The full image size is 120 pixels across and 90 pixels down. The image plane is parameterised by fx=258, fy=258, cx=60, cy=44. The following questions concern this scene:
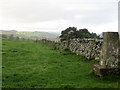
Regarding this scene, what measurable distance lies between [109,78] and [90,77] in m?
0.78

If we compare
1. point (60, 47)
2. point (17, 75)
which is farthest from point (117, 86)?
point (60, 47)

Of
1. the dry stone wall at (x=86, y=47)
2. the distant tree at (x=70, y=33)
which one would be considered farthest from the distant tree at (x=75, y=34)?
the dry stone wall at (x=86, y=47)

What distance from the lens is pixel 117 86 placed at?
26.2ft

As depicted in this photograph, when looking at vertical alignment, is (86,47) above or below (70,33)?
below

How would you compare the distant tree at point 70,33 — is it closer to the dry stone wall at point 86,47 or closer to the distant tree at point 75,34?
the distant tree at point 75,34

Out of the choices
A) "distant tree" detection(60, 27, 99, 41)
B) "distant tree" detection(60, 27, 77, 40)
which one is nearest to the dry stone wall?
"distant tree" detection(60, 27, 99, 41)

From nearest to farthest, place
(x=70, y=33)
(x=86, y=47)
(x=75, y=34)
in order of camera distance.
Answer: (x=86, y=47) → (x=75, y=34) → (x=70, y=33)

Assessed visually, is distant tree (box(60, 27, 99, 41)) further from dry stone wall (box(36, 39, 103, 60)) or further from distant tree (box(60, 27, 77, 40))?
dry stone wall (box(36, 39, 103, 60))

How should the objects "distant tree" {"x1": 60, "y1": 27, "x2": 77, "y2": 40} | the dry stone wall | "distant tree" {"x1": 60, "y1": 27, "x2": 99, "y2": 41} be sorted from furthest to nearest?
1. "distant tree" {"x1": 60, "y1": 27, "x2": 77, "y2": 40}
2. "distant tree" {"x1": 60, "y1": 27, "x2": 99, "y2": 41}
3. the dry stone wall

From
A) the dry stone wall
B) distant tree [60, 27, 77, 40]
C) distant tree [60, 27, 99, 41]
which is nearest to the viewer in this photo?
the dry stone wall

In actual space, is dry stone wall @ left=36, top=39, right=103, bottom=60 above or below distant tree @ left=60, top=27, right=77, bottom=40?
below

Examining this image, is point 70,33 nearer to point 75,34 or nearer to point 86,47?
point 75,34

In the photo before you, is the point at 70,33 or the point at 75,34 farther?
the point at 70,33


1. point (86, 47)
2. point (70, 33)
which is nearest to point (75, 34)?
point (70, 33)
